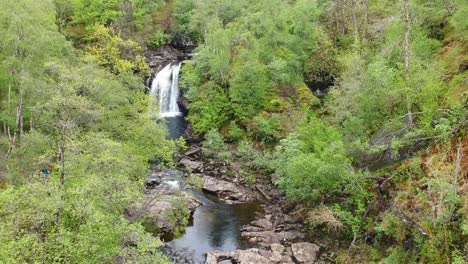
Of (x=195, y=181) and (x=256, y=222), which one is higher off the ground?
(x=195, y=181)

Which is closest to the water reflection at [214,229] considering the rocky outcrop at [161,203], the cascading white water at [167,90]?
the rocky outcrop at [161,203]

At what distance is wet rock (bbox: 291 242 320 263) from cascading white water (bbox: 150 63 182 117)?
97.8 ft

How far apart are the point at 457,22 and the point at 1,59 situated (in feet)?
115

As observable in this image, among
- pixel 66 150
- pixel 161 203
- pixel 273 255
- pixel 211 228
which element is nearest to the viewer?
pixel 66 150

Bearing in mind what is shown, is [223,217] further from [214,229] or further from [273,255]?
[273,255]

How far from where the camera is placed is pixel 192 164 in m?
42.6

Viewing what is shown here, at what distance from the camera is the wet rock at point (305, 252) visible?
92.2 feet

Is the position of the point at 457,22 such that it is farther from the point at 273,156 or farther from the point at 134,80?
the point at 134,80

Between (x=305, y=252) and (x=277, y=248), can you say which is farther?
(x=277, y=248)

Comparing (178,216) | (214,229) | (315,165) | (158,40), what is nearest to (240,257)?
(214,229)

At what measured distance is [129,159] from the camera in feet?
93.5

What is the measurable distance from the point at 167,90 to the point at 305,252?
33.6 meters

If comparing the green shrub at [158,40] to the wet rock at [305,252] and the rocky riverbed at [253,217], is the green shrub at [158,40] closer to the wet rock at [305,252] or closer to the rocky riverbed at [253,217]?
the rocky riverbed at [253,217]

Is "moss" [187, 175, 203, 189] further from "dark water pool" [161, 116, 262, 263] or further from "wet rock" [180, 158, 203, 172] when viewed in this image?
"wet rock" [180, 158, 203, 172]
